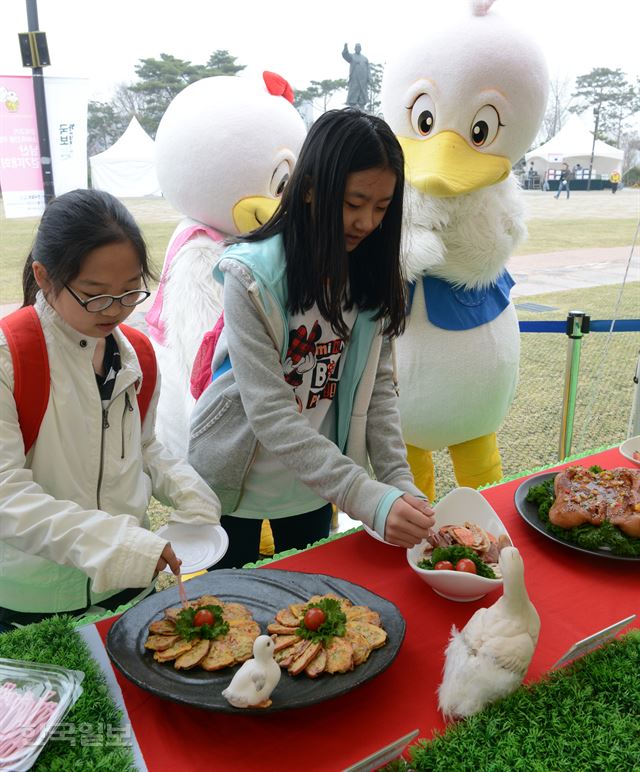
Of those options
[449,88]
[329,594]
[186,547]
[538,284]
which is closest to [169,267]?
[449,88]

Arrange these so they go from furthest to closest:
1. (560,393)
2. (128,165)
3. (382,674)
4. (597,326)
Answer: (560,393) → (128,165) → (597,326) → (382,674)

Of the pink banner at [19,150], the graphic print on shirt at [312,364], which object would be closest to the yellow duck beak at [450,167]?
the graphic print on shirt at [312,364]

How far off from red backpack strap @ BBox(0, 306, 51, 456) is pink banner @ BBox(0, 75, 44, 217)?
5.91 ft

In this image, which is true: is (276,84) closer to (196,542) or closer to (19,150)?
(19,150)

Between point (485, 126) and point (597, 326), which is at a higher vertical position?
point (485, 126)

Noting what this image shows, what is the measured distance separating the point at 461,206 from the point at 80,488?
1227 millimetres

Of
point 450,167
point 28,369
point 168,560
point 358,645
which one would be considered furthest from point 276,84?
point 358,645

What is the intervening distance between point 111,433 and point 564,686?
0.72 m

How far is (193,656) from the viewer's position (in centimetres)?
78

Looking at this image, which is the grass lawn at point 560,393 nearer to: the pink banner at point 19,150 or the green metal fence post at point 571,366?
the green metal fence post at point 571,366

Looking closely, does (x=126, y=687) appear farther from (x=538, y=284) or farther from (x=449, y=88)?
(x=538, y=284)

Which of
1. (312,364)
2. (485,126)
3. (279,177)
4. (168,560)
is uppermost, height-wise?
(485,126)

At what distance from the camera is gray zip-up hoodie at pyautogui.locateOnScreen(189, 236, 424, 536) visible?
1090 millimetres

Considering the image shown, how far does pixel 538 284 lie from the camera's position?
5727 mm
